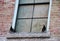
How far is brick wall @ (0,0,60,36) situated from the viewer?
579 centimetres

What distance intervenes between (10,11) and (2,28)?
0.47m

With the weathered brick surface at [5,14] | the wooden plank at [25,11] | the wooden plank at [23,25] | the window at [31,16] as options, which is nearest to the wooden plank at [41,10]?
the window at [31,16]

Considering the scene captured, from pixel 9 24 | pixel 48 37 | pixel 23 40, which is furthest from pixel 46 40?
pixel 9 24

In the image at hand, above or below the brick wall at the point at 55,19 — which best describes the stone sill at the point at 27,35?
below

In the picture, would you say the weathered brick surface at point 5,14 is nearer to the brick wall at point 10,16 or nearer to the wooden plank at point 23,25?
the brick wall at point 10,16

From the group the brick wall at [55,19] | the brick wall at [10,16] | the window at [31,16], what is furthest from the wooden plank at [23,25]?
the brick wall at [55,19]

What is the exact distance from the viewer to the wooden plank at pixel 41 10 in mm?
6160

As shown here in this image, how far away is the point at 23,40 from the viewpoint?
577cm

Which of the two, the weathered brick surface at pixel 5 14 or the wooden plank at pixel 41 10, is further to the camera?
the wooden plank at pixel 41 10

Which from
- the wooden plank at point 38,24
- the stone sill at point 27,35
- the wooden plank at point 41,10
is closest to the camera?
the stone sill at point 27,35

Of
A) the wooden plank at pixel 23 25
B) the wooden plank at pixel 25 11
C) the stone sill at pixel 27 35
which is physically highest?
the wooden plank at pixel 25 11

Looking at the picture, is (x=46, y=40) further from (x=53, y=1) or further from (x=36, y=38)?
(x=53, y=1)

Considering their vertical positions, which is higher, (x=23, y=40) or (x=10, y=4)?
(x=10, y=4)

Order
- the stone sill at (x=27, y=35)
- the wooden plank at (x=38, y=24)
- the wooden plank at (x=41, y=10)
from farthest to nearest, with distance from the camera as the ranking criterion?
the wooden plank at (x=41, y=10) → the wooden plank at (x=38, y=24) → the stone sill at (x=27, y=35)
